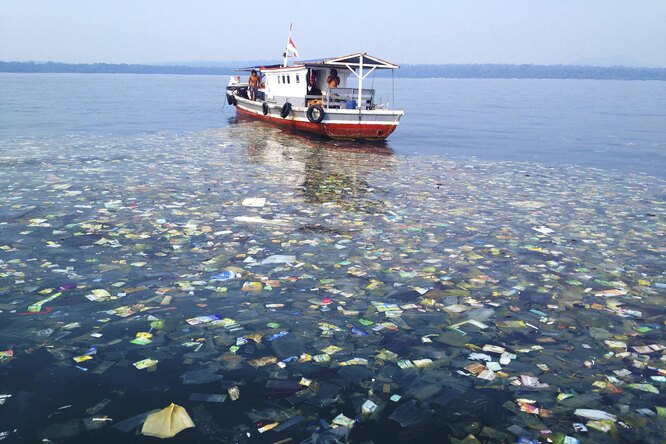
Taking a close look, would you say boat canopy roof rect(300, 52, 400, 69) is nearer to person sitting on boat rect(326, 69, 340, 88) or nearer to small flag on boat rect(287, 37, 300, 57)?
person sitting on boat rect(326, 69, 340, 88)

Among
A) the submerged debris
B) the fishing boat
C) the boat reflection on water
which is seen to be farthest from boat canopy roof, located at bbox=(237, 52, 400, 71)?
the submerged debris

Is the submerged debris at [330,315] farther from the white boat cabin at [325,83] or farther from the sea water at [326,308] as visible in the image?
the white boat cabin at [325,83]

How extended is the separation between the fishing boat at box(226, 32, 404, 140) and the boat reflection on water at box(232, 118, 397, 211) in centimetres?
68

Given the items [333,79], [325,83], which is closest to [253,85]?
A: [325,83]

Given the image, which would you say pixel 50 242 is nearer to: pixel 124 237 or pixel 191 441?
pixel 124 237

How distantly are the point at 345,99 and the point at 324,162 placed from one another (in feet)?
26.6

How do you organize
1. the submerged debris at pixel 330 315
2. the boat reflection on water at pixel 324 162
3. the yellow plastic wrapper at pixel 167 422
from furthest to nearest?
the boat reflection on water at pixel 324 162
the submerged debris at pixel 330 315
the yellow plastic wrapper at pixel 167 422

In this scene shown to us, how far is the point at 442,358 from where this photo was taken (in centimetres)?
557

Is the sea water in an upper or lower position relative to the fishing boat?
lower

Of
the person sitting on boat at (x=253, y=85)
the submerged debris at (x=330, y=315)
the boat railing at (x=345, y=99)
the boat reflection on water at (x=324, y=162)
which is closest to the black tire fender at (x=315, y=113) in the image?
the boat railing at (x=345, y=99)

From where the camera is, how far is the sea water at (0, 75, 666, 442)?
15.2ft

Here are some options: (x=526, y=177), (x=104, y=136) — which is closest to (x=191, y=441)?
(x=526, y=177)

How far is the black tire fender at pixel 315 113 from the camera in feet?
81.7

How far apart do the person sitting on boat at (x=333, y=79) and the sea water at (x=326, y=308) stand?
1253 cm
